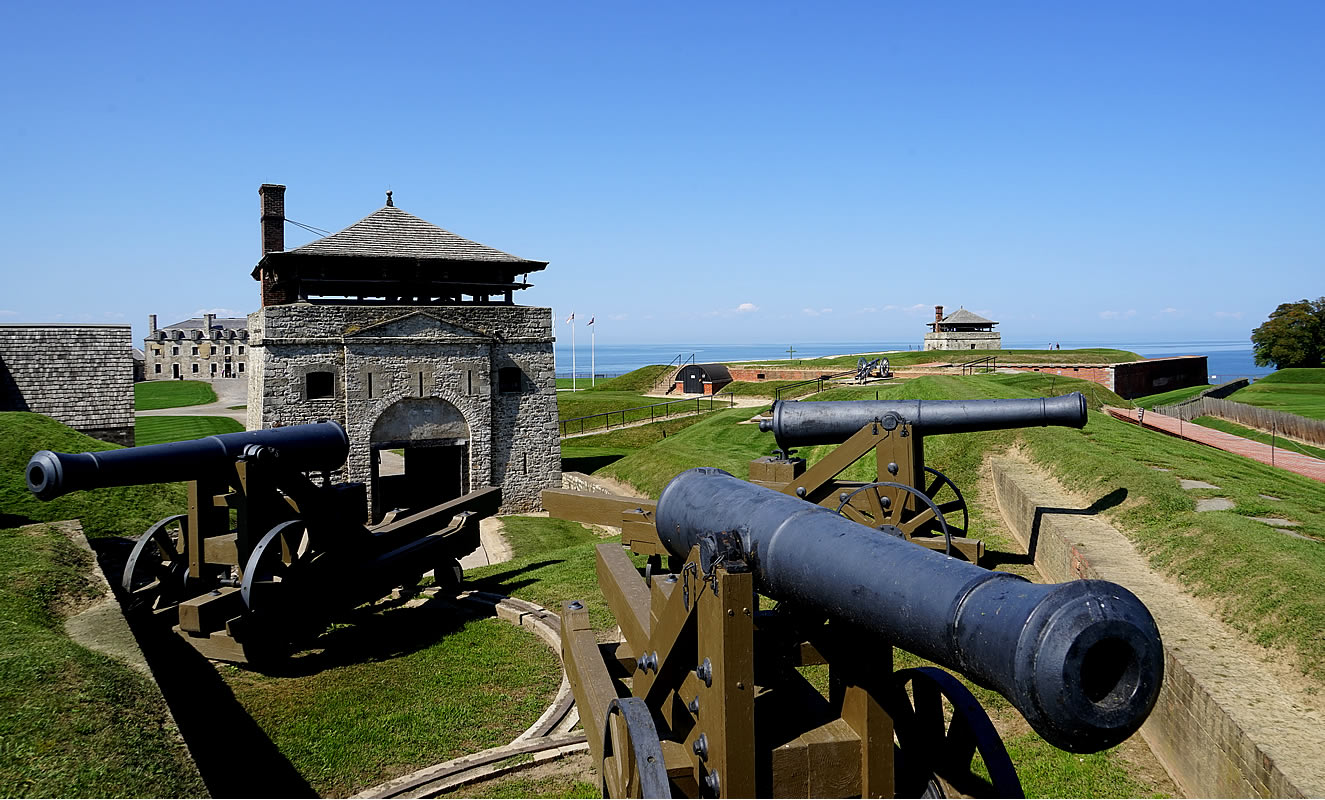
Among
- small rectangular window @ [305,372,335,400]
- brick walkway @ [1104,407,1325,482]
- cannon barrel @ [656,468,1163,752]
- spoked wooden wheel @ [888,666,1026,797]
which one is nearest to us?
A: cannon barrel @ [656,468,1163,752]

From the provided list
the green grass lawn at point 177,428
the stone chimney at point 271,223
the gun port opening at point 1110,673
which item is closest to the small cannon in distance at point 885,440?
the gun port opening at point 1110,673

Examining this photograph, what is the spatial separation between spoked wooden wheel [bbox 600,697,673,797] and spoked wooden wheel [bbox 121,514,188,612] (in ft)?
21.0

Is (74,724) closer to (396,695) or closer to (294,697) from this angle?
(294,697)

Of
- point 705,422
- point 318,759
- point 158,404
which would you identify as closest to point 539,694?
point 318,759

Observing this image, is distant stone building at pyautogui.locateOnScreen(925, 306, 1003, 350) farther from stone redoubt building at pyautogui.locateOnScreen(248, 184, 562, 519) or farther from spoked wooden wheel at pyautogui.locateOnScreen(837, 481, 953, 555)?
spoked wooden wheel at pyautogui.locateOnScreen(837, 481, 953, 555)

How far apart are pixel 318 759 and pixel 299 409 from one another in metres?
15.3

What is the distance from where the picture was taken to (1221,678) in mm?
5102

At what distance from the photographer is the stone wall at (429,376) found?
1988 cm

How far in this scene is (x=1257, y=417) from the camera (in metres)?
21.1

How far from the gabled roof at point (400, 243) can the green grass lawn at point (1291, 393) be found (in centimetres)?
2121

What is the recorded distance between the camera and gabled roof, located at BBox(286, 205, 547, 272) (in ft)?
69.4

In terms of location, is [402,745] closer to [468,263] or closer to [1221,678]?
[1221,678]

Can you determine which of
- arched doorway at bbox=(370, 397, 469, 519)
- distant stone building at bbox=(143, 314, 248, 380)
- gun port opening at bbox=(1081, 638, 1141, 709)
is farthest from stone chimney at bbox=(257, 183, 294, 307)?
distant stone building at bbox=(143, 314, 248, 380)

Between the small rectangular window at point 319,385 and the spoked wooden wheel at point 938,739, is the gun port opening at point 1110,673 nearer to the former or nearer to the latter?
the spoked wooden wheel at point 938,739
